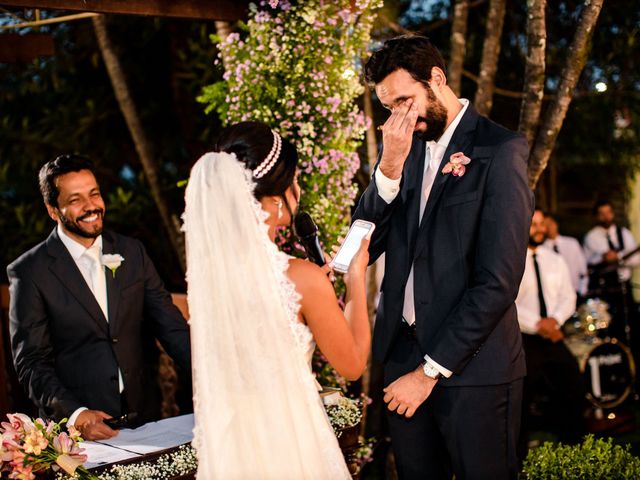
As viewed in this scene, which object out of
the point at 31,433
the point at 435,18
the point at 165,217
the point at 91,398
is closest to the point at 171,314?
the point at 91,398

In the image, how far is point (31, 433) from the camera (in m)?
2.85

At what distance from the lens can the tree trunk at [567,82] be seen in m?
4.27

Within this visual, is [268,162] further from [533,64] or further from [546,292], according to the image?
[546,292]

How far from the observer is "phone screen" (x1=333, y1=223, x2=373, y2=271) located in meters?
2.80

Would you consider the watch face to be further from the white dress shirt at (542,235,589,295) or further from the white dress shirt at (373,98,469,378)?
the white dress shirt at (542,235,589,295)

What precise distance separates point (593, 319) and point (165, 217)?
3949 millimetres

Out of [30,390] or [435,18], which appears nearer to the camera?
[30,390]

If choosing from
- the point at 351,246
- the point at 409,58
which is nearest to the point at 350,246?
the point at 351,246

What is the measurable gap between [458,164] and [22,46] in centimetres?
310

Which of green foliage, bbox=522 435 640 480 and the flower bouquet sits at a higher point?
the flower bouquet

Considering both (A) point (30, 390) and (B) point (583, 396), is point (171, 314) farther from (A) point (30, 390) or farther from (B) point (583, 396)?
(B) point (583, 396)

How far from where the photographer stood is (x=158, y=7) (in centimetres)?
450

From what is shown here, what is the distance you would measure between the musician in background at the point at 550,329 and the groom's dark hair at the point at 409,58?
3.45 meters

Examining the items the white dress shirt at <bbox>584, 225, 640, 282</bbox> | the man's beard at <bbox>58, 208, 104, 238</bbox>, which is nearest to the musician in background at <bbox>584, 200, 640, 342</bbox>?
the white dress shirt at <bbox>584, 225, 640, 282</bbox>
